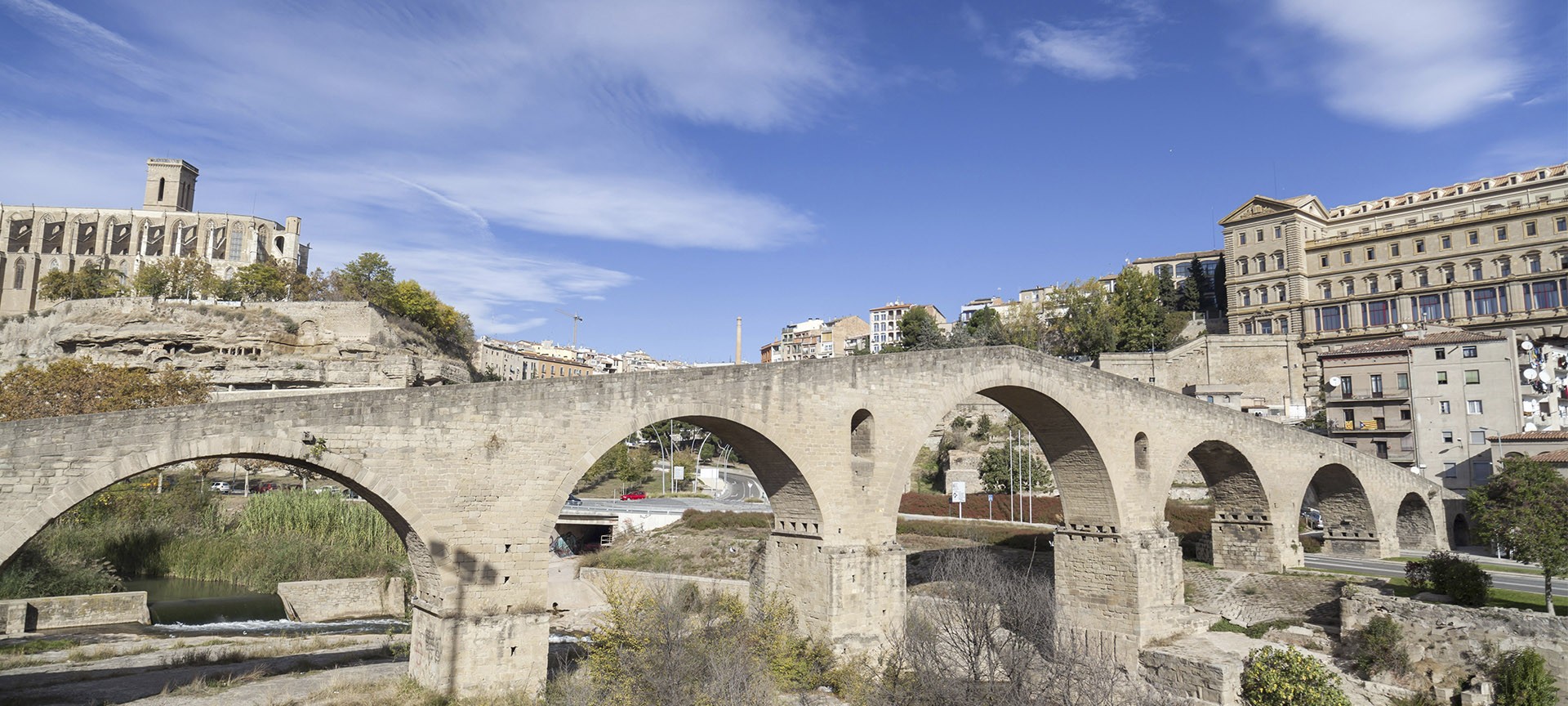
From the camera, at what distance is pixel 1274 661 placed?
16812 millimetres

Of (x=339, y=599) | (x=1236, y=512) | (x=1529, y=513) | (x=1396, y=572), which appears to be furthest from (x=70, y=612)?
(x=1396, y=572)

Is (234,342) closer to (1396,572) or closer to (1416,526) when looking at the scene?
(1396,572)

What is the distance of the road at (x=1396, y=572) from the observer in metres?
22.0

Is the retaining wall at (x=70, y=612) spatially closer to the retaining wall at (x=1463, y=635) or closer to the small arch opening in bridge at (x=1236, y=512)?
the small arch opening in bridge at (x=1236, y=512)

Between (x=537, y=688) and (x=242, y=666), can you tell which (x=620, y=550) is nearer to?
(x=242, y=666)

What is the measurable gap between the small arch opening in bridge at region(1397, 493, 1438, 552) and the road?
13.0ft

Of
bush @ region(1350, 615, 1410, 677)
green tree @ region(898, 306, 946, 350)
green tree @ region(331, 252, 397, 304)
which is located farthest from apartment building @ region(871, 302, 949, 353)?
bush @ region(1350, 615, 1410, 677)

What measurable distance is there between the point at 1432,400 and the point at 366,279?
2495 inches

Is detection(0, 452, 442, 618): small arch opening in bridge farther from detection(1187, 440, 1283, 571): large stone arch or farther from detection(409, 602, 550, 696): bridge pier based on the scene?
detection(1187, 440, 1283, 571): large stone arch

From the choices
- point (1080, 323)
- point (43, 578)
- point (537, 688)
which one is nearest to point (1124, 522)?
point (537, 688)

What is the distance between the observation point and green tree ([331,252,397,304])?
59.2m

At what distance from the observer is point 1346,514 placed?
29.1m

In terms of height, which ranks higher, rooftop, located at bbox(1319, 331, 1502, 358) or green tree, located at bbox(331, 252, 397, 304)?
green tree, located at bbox(331, 252, 397, 304)

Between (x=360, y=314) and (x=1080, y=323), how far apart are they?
46.0 meters
